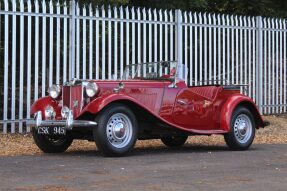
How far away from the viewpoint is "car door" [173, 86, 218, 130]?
1054 cm

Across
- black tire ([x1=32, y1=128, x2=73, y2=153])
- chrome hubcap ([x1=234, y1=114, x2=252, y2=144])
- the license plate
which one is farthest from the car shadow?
the license plate

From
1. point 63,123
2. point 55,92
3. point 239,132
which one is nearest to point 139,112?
point 63,123

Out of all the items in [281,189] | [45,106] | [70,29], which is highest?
[70,29]

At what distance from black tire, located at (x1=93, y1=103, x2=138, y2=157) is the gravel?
160 centimetres

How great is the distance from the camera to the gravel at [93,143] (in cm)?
1078

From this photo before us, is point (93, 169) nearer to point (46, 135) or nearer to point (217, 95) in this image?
point (46, 135)

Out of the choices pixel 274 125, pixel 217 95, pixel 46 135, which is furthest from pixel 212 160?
pixel 274 125

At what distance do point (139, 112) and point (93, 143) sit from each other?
2.42 meters

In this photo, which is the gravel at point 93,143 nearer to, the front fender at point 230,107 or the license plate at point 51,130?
the license plate at point 51,130

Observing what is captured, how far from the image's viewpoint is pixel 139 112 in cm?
1001

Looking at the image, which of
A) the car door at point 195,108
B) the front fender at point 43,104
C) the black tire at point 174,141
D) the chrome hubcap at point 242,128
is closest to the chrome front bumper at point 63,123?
the front fender at point 43,104

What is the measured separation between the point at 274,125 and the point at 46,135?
753 centimetres

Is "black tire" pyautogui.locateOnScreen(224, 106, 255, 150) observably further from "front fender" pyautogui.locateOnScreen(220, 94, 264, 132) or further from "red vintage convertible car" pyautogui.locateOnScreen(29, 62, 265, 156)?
"front fender" pyautogui.locateOnScreen(220, 94, 264, 132)

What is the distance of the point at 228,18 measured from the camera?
16359mm
